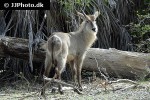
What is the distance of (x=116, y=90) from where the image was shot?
816 centimetres

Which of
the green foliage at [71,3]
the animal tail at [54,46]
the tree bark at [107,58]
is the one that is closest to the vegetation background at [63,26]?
the green foliage at [71,3]

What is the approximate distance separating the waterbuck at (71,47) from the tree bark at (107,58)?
743 millimetres

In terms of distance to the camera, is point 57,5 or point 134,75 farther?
point 57,5

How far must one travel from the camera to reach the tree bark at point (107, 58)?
9.87m

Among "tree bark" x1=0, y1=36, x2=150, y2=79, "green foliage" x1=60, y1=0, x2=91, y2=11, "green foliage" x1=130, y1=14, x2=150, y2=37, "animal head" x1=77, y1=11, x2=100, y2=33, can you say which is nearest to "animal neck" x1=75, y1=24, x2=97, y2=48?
"animal head" x1=77, y1=11, x2=100, y2=33

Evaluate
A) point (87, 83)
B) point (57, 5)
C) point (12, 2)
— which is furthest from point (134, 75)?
point (12, 2)

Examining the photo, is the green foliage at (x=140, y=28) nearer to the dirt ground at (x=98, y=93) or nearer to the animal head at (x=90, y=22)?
the animal head at (x=90, y=22)

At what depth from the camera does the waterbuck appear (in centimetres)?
824

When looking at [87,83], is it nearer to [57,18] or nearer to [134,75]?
[134,75]

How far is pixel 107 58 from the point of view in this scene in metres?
9.99

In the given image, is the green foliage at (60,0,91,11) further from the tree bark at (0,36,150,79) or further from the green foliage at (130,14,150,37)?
the green foliage at (130,14,150,37)

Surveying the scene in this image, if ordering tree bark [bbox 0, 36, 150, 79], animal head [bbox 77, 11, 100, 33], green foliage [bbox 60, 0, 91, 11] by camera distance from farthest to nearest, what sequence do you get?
green foliage [bbox 60, 0, 91, 11], tree bark [bbox 0, 36, 150, 79], animal head [bbox 77, 11, 100, 33]

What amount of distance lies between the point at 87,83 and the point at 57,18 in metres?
1.97

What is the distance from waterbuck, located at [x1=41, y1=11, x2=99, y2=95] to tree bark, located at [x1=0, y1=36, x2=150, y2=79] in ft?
2.44
